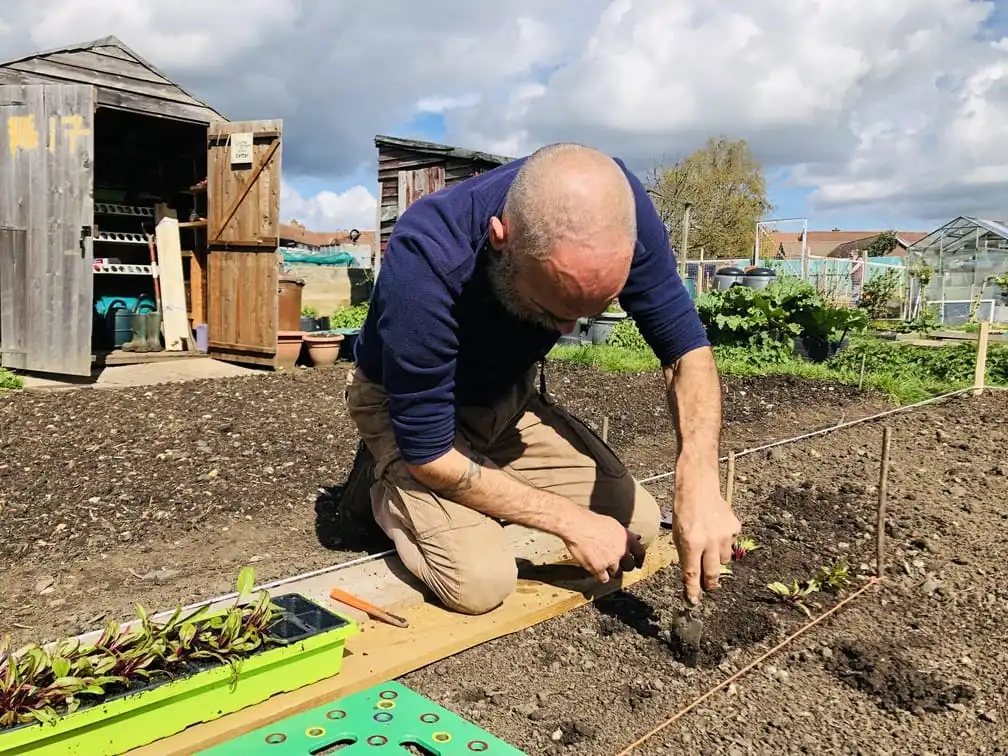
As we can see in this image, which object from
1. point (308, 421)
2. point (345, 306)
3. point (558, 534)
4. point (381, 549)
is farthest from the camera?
point (345, 306)

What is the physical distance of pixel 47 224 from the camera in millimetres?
6906

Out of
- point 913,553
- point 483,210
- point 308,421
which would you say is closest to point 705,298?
point 308,421

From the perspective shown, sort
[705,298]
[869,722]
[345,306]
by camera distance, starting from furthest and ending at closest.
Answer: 1. [345,306]
2. [705,298]
3. [869,722]

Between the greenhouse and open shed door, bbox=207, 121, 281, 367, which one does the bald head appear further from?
the greenhouse

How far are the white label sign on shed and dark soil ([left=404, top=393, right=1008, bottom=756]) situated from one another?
6439 millimetres

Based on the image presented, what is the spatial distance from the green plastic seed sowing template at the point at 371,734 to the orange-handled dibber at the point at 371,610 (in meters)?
0.43

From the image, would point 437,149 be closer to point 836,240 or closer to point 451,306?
point 451,306

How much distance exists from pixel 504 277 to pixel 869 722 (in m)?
1.50

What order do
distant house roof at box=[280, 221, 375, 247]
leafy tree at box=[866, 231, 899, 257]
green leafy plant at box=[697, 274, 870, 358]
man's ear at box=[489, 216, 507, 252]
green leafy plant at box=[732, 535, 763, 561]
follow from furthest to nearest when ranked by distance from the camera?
1. leafy tree at box=[866, 231, 899, 257]
2. distant house roof at box=[280, 221, 375, 247]
3. green leafy plant at box=[697, 274, 870, 358]
4. green leafy plant at box=[732, 535, 763, 561]
5. man's ear at box=[489, 216, 507, 252]

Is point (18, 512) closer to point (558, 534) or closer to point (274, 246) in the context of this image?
point (558, 534)

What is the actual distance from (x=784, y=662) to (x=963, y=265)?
24.7 meters

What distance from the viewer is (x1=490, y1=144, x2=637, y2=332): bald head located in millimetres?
1897

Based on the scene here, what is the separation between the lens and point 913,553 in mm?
3312

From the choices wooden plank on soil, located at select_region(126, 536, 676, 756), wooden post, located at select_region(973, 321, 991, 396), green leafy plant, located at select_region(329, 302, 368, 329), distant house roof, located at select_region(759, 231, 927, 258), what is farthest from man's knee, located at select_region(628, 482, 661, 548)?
distant house roof, located at select_region(759, 231, 927, 258)
